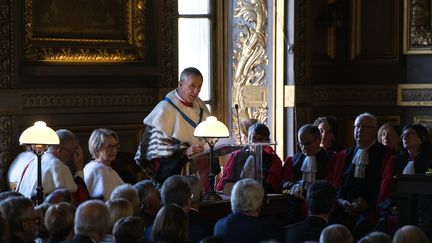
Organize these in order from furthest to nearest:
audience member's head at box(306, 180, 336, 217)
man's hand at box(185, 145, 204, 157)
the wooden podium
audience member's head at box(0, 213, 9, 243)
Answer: man's hand at box(185, 145, 204, 157), the wooden podium, audience member's head at box(306, 180, 336, 217), audience member's head at box(0, 213, 9, 243)

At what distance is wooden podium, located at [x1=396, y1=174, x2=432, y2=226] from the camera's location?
25.8 feet

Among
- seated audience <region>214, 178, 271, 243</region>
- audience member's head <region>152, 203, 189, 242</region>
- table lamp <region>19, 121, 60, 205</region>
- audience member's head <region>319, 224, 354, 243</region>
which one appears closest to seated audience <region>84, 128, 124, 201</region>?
table lamp <region>19, 121, 60, 205</region>

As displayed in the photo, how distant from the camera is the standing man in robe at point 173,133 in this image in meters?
9.01

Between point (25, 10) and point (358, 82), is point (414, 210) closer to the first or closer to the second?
point (25, 10)

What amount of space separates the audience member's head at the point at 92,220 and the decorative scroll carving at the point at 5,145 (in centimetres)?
436

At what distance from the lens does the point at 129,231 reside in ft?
17.5

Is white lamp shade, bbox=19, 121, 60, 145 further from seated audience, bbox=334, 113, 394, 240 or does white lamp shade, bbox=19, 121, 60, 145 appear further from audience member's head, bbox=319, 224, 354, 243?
audience member's head, bbox=319, 224, 354, 243

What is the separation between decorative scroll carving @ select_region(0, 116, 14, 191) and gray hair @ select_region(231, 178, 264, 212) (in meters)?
3.78

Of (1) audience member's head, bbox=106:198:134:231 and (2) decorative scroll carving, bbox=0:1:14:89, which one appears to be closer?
(1) audience member's head, bbox=106:198:134:231

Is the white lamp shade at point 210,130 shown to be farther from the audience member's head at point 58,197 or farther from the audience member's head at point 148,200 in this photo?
the audience member's head at point 58,197

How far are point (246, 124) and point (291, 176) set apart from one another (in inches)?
38.4

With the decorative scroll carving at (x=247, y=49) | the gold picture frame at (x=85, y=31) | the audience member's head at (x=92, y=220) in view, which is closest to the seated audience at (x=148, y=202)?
the audience member's head at (x=92, y=220)

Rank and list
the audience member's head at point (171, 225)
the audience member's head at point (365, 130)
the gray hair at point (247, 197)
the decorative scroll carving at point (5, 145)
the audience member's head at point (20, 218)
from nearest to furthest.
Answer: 1. the audience member's head at point (171, 225)
2. the audience member's head at point (20, 218)
3. the gray hair at point (247, 197)
4. the audience member's head at point (365, 130)
5. the decorative scroll carving at point (5, 145)

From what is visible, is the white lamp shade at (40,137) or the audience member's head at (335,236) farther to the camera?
the white lamp shade at (40,137)
